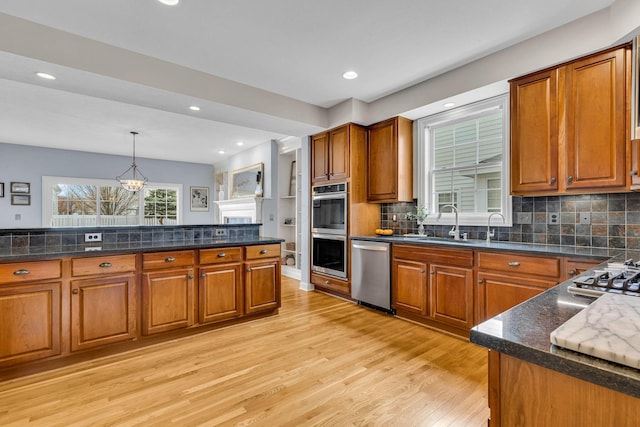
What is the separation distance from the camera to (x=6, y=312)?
2182mm

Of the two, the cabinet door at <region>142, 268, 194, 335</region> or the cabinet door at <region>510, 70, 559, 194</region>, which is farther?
the cabinet door at <region>142, 268, 194, 335</region>

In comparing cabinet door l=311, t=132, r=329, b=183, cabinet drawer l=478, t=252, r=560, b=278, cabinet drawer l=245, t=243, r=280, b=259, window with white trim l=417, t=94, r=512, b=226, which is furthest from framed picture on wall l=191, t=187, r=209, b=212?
cabinet drawer l=478, t=252, r=560, b=278

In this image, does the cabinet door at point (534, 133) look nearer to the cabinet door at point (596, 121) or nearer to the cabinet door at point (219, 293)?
the cabinet door at point (596, 121)

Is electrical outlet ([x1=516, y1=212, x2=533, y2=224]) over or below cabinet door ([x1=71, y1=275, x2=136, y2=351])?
over

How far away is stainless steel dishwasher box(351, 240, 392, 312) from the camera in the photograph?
3592mm

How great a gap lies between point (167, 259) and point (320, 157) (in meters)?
2.65

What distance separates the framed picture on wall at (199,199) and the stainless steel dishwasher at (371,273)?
6.15 metres

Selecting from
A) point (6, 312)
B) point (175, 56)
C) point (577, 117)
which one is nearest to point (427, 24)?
point (577, 117)

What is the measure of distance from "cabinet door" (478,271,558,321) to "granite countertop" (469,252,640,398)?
1.58m

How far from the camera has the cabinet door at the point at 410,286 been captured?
127 inches

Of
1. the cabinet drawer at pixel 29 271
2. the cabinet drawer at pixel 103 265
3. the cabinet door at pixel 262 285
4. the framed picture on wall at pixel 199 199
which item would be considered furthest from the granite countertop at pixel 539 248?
the framed picture on wall at pixel 199 199

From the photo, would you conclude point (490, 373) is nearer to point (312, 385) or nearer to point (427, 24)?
point (312, 385)

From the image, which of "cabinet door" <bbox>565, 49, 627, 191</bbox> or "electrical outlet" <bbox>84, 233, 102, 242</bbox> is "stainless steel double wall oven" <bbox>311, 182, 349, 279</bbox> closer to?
"cabinet door" <bbox>565, 49, 627, 191</bbox>

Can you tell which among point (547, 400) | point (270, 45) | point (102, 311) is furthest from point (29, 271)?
point (547, 400)
